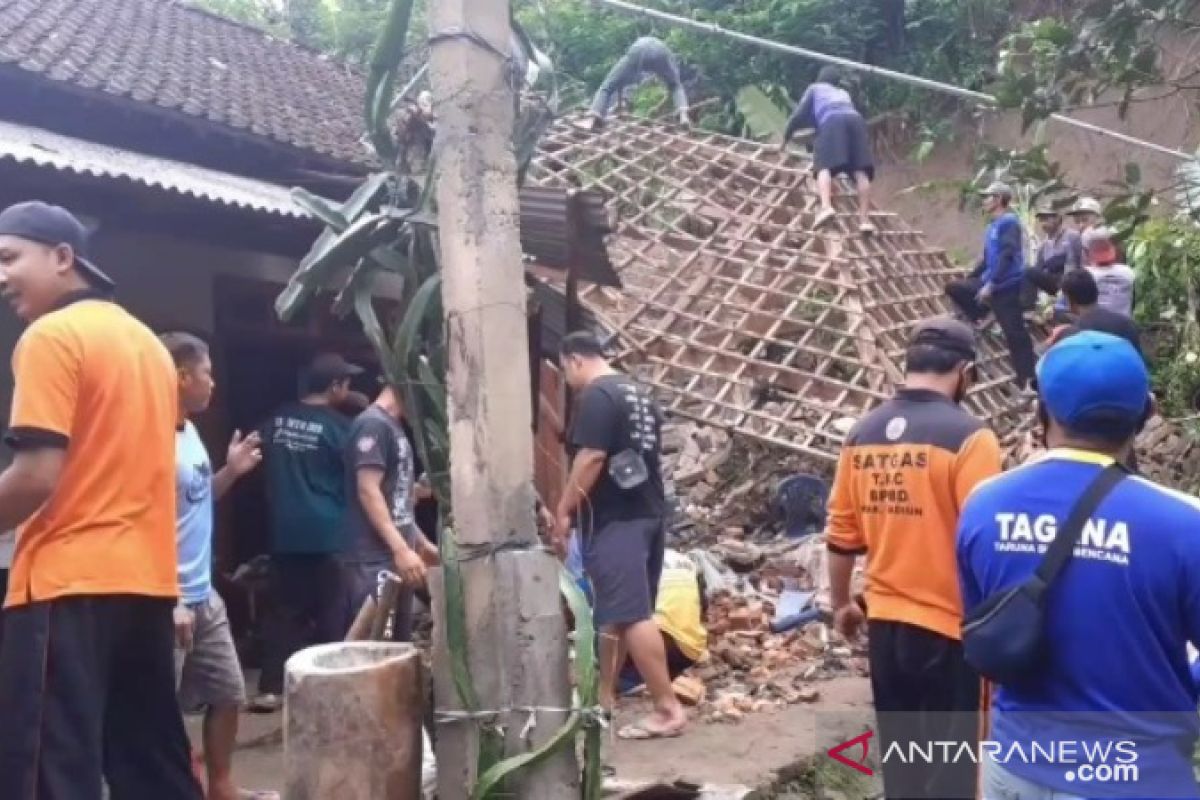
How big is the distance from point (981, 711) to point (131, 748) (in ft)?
7.65

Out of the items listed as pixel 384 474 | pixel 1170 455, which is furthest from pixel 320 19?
pixel 384 474

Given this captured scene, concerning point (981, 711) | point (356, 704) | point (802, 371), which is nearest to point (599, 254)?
point (802, 371)

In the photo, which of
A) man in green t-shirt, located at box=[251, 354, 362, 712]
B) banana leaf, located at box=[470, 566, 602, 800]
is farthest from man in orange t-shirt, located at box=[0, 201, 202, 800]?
man in green t-shirt, located at box=[251, 354, 362, 712]

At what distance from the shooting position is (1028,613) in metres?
2.44

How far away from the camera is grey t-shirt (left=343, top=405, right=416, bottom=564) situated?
5492mm

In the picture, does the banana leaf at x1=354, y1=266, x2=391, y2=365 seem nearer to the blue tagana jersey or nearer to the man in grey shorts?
the man in grey shorts

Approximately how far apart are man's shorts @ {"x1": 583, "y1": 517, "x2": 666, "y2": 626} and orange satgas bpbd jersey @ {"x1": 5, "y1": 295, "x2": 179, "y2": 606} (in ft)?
7.81

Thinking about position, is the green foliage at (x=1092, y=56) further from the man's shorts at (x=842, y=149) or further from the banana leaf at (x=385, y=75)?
the man's shorts at (x=842, y=149)

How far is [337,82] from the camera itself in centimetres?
1180

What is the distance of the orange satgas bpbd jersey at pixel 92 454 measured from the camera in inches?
122

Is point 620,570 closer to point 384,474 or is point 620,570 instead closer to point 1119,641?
point 384,474

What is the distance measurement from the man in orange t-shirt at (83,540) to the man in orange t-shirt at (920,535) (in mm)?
2082

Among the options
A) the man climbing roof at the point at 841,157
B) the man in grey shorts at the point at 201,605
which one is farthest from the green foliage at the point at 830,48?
the man in grey shorts at the point at 201,605

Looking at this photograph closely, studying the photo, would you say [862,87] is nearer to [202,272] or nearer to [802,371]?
[802,371]
